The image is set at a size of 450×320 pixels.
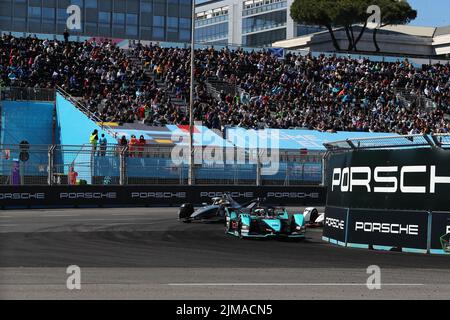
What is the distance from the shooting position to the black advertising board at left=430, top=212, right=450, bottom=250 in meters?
15.6

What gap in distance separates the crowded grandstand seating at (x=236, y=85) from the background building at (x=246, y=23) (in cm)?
4114

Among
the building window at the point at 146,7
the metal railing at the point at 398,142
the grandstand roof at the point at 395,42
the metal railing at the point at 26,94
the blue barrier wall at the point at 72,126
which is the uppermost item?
the building window at the point at 146,7

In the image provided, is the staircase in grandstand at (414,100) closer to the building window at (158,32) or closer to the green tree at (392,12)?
the green tree at (392,12)

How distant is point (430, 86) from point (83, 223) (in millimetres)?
36930

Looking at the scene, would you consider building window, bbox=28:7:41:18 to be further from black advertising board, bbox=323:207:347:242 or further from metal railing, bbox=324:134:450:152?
metal railing, bbox=324:134:450:152

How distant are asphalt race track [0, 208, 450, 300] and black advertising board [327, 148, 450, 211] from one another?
109cm

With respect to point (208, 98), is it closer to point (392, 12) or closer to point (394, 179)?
point (394, 179)

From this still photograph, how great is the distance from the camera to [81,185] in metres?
31.3

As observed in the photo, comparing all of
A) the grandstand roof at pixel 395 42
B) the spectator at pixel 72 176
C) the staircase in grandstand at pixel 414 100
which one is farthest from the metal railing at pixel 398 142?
the grandstand roof at pixel 395 42

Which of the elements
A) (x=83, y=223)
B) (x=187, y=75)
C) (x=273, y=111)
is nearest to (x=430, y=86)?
(x=273, y=111)

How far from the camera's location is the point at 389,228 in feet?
54.3

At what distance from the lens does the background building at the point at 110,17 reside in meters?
70.8

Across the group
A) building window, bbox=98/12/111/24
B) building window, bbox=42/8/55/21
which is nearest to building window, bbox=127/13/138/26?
building window, bbox=98/12/111/24

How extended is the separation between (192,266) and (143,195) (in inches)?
768
